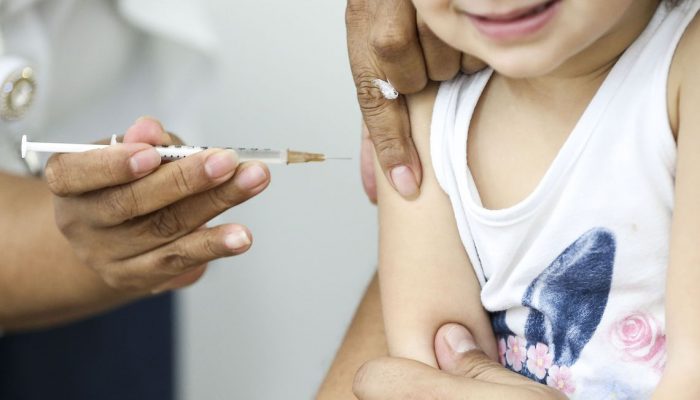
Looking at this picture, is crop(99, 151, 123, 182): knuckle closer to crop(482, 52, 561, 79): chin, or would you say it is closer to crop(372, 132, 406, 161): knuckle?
crop(372, 132, 406, 161): knuckle

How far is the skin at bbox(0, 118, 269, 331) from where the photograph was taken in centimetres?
107

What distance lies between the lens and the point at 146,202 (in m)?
1.11

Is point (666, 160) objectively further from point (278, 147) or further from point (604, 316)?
point (278, 147)

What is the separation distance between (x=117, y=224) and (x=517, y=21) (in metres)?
0.55

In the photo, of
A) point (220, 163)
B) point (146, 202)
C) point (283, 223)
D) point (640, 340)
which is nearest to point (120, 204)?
point (146, 202)

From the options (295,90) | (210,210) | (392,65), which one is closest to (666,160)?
(392,65)

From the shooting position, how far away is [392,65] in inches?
40.8

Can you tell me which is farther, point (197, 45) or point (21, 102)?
point (197, 45)

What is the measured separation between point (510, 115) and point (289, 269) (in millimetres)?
1036

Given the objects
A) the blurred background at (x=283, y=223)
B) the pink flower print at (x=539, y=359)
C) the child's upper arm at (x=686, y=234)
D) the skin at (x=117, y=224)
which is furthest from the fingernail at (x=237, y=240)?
the blurred background at (x=283, y=223)

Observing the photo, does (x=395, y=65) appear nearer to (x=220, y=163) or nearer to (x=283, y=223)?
(x=220, y=163)

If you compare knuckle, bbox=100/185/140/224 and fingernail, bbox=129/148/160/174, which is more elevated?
fingernail, bbox=129/148/160/174

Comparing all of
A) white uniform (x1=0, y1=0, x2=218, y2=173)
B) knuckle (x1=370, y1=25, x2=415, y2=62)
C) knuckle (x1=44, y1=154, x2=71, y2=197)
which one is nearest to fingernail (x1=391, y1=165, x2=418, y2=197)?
knuckle (x1=370, y1=25, x2=415, y2=62)

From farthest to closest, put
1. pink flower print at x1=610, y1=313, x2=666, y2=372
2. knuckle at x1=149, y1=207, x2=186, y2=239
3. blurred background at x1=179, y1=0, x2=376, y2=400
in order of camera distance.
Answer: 1. blurred background at x1=179, y1=0, x2=376, y2=400
2. knuckle at x1=149, y1=207, x2=186, y2=239
3. pink flower print at x1=610, y1=313, x2=666, y2=372
